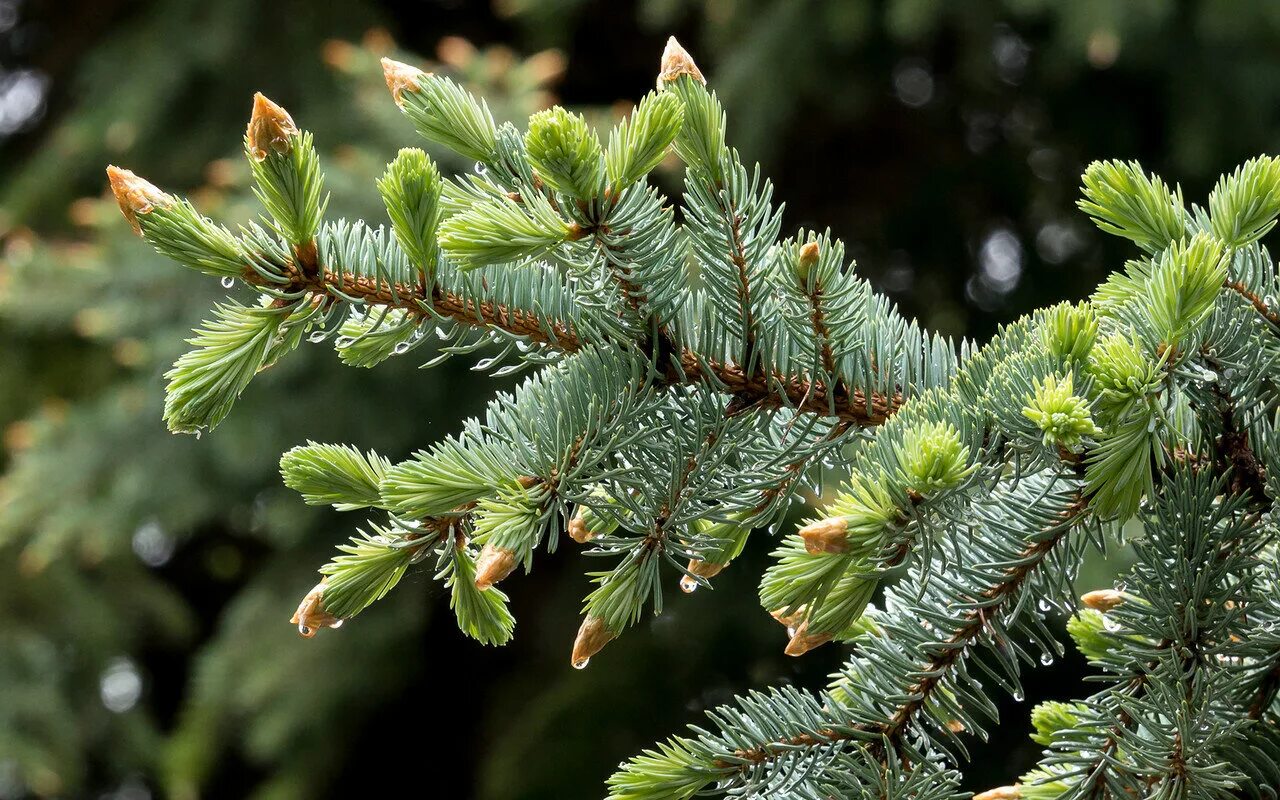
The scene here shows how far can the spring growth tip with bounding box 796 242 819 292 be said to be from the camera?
480 mm

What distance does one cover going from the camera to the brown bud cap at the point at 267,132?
→ 425 mm

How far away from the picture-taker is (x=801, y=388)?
511mm

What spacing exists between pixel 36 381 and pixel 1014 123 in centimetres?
267

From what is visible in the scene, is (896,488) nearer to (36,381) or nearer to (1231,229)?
(1231,229)

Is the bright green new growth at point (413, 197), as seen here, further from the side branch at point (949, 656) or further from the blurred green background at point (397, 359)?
the blurred green background at point (397, 359)

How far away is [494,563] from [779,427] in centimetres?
17

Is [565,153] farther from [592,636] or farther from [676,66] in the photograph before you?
[592,636]

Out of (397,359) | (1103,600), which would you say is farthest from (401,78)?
(397,359)

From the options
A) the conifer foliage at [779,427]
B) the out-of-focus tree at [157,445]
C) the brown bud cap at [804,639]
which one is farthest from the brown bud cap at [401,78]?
the out-of-focus tree at [157,445]

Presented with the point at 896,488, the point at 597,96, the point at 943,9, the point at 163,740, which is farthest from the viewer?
the point at 597,96

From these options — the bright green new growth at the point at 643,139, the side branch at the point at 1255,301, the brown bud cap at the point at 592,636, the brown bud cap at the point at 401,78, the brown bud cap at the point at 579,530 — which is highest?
the side branch at the point at 1255,301

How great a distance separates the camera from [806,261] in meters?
0.48


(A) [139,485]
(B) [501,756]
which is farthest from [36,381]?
(B) [501,756]

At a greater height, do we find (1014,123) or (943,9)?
(1014,123)
